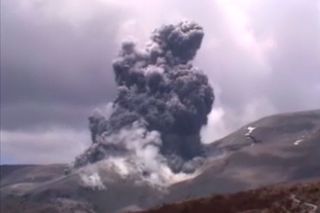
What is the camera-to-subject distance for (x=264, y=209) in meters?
58.6

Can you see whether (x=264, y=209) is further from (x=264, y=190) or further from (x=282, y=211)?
(x=264, y=190)

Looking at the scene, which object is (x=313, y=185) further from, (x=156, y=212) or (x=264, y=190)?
(x=156, y=212)

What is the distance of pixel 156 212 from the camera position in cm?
6712

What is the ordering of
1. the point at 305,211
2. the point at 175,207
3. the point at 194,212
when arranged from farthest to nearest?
the point at 175,207
the point at 194,212
the point at 305,211

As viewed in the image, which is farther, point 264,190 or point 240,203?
point 264,190

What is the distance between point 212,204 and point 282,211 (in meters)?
10.6

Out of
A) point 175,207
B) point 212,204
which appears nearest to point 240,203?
point 212,204

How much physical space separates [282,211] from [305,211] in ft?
6.41

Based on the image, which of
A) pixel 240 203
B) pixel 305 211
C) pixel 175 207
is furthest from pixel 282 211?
pixel 175 207

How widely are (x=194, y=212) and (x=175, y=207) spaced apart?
4.87 meters

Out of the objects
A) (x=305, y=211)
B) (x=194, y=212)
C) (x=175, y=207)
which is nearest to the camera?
(x=305, y=211)

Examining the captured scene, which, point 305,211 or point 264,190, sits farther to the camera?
point 264,190

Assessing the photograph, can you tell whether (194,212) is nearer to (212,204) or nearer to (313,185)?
(212,204)

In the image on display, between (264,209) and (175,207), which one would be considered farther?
(175,207)
